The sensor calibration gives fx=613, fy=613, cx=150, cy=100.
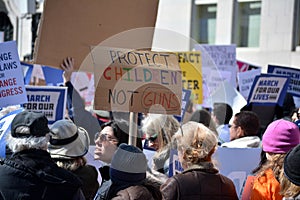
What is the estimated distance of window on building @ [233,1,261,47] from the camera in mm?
15633

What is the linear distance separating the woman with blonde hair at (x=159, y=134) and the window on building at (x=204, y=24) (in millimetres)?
11567

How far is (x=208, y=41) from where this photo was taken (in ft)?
54.2

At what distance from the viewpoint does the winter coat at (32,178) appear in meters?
3.33

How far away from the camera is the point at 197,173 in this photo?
376cm

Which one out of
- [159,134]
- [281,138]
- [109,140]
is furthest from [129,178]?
[159,134]

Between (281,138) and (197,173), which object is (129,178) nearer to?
(197,173)

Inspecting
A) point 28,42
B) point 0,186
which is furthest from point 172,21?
point 0,186

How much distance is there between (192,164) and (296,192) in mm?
924

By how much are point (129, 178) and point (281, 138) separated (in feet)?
3.84

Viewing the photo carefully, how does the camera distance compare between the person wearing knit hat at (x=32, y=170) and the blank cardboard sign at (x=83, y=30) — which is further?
the blank cardboard sign at (x=83, y=30)

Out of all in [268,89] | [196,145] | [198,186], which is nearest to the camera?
[198,186]

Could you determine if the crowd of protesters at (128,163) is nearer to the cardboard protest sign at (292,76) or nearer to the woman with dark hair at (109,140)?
the woman with dark hair at (109,140)

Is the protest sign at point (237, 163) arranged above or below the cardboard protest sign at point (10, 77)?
below

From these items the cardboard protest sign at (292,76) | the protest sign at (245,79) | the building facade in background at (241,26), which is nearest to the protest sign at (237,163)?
the cardboard protest sign at (292,76)
